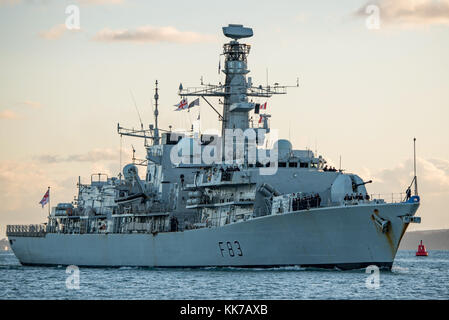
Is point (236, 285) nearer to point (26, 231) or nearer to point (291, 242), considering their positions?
point (291, 242)

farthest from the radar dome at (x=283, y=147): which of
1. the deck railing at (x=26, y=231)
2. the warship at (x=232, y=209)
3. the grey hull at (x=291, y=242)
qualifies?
the deck railing at (x=26, y=231)

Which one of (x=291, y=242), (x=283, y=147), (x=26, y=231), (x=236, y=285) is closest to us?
(x=236, y=285)

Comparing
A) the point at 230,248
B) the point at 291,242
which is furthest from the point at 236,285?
the point at 230,248

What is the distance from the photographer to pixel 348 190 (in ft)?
133

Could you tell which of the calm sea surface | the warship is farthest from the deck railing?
the calm sea surface

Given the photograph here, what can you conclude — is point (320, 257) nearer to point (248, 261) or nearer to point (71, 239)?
point (248, 261)

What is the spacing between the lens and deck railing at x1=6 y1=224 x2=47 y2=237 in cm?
6391

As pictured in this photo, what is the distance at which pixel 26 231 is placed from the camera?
66125 millimetres

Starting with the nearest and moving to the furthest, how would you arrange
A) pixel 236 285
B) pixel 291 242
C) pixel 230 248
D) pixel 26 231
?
pixel 236 285, pixel 291 242, pixel 230 248, pixel 26 231

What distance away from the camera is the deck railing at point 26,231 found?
210 ft

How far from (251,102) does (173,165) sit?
629 cm

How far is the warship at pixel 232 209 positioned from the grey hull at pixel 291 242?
52mm

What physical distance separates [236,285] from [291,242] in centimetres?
555
